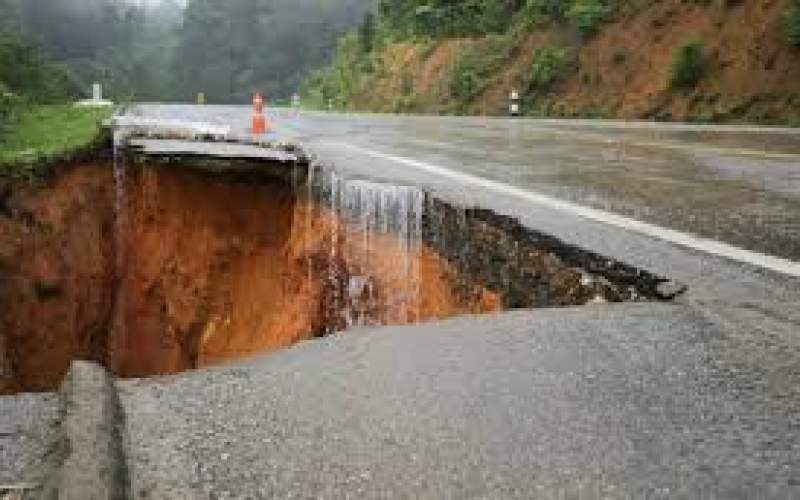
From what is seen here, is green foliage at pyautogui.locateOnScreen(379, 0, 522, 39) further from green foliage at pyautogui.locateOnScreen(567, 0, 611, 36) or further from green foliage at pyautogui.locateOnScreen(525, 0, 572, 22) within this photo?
green foliage at pyautogui.locateOnScreen(567, 0, 611, 36)

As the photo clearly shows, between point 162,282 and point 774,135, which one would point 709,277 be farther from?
point 162,282

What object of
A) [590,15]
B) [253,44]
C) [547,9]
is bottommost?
[590,15]

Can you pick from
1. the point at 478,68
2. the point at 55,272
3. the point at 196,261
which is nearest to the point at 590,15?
the point at 478,68

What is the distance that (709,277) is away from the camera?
15.3ft

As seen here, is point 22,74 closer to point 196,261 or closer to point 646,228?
point 196,261

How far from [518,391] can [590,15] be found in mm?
21587

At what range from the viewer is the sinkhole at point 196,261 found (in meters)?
7.77

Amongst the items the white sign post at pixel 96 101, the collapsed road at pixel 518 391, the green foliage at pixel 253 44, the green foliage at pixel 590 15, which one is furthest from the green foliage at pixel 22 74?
the green foliage at pixel 253 44

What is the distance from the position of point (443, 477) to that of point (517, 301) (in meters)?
3.12

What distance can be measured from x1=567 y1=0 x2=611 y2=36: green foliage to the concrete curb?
2175 cm

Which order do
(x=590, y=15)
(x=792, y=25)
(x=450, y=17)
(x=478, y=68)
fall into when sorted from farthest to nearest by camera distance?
1. (x=450, y=17)
2. (x=478, y=68)
3. (x=590, y=15)
4. (x=792, y=25)

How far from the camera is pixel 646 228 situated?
5898 mm

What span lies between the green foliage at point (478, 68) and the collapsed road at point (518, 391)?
2156 centimetres

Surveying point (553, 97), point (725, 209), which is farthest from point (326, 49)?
point (725, 209)
